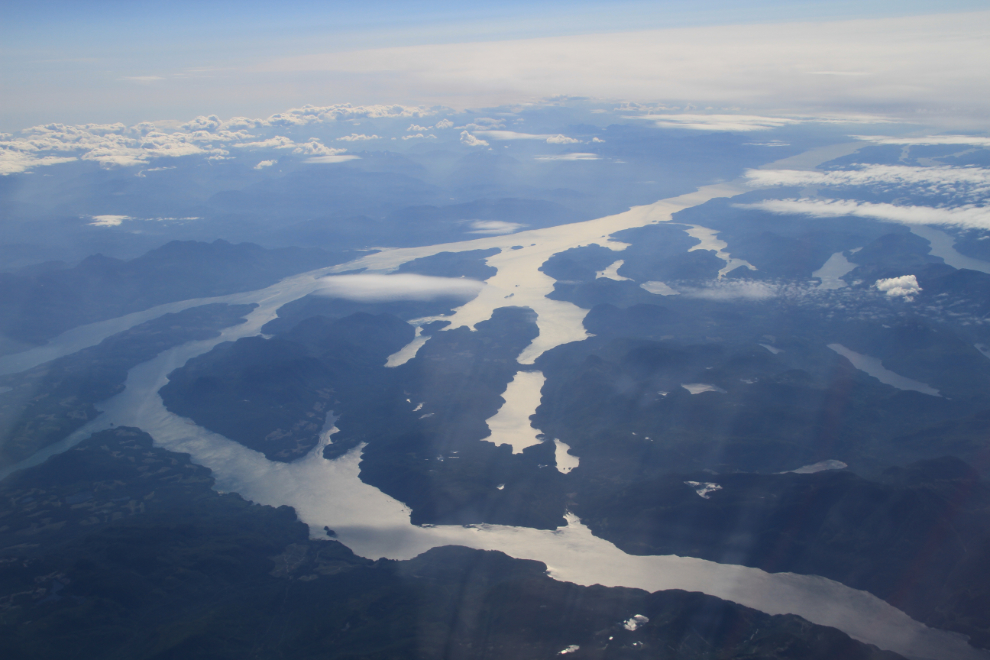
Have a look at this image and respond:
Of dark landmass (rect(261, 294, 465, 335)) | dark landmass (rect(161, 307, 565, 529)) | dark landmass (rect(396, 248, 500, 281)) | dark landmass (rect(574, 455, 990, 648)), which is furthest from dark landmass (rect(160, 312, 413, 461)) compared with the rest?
dark landmass (rect(396, 248, 500, 281))

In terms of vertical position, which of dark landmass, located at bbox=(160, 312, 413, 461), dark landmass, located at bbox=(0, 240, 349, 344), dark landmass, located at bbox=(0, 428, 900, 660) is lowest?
dark landmass, located at bbox=(0, 240, 349, 344)

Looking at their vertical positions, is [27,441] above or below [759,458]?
below

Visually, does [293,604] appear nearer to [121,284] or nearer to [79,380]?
[79,380]

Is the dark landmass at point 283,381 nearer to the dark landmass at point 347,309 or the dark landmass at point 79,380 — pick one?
the dark landmass at point 79,380

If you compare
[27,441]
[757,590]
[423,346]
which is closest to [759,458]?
[757,590]

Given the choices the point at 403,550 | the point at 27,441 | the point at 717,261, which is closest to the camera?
the point at 403,550

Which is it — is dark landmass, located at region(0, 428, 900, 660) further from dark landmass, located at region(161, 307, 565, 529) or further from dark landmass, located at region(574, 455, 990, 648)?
dark landmass, located at region(161, 307, 565, 529)

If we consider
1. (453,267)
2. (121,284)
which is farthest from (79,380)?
(453,267)

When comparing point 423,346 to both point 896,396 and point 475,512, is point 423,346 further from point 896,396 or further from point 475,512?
point 896,396
